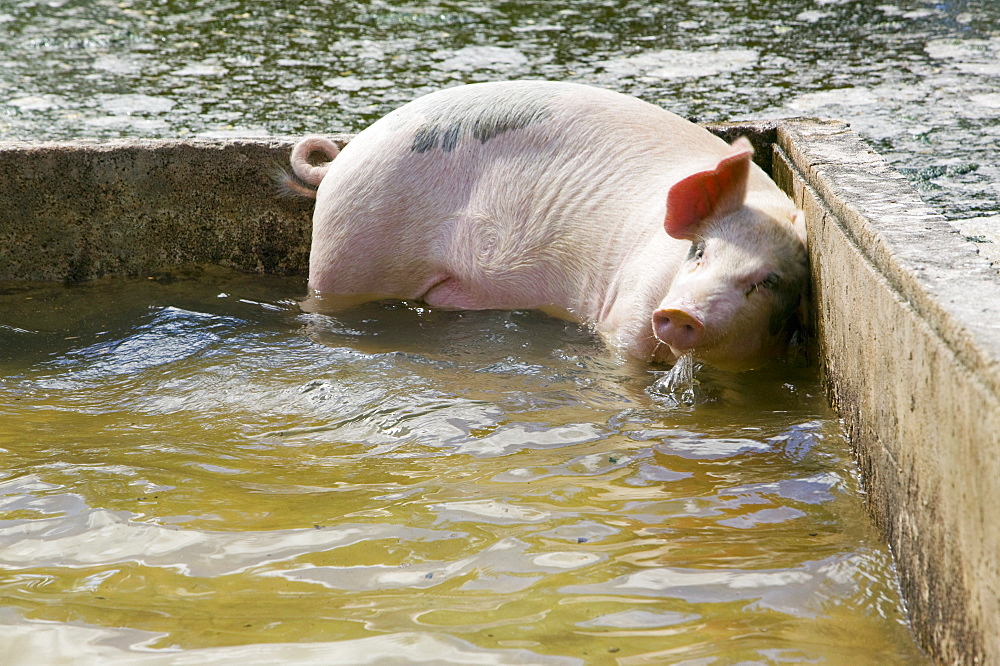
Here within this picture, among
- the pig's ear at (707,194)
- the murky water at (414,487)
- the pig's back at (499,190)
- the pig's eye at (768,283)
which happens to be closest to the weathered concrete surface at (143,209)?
the murky water at (414,487)

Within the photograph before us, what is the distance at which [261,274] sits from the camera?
4.44 m

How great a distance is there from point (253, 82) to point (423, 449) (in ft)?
15.3

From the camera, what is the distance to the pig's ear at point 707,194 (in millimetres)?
3143

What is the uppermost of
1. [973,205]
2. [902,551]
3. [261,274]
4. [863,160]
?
[863,160]

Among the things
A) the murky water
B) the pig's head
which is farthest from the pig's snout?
the murky water

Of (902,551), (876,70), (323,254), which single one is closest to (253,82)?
(323,254)

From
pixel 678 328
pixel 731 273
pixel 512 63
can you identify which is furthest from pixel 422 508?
pixel 512 63

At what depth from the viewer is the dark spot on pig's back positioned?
391cm

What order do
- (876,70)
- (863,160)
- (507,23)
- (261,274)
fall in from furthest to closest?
(507,23)
(876,70)
(261,274)
(863,160)

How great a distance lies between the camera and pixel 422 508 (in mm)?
2312

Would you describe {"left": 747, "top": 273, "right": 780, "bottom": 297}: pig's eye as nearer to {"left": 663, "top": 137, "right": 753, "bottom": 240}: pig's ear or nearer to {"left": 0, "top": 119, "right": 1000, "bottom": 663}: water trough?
{"left": 0, "top": 119, "right": 1000, "bottom": 663}: water trough

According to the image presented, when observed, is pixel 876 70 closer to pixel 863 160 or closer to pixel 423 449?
pixel 863 160

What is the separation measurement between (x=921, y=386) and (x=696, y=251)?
1.39 metres

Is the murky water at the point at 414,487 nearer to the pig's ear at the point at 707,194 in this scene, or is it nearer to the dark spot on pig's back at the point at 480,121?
the pig's ear at the point at 707,194
